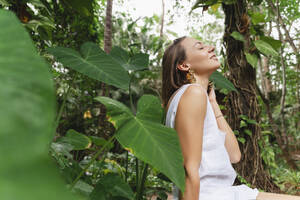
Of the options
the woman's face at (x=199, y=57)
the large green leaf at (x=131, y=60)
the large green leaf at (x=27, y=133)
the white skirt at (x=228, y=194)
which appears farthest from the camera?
the large green leaf at (x=131, y=60)

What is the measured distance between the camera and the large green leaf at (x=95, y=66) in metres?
0.85

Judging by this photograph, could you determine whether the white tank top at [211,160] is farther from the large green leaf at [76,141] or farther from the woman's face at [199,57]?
the large green leaf at [76,141]

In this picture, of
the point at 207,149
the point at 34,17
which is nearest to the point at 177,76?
the point at 207,149

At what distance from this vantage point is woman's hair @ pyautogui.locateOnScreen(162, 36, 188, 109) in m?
1.21

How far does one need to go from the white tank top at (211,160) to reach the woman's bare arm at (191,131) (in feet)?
0.19

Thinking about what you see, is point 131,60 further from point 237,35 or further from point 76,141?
point 237,35

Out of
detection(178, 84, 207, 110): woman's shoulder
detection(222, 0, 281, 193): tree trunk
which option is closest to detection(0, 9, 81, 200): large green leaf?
detection(178, 84, 207, 110): woman's shoulder

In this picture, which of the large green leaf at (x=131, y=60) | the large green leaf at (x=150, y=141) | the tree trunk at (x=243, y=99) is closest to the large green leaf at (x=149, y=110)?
the large green leaf at (x=150, y=141)

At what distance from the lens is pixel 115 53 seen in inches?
58.6

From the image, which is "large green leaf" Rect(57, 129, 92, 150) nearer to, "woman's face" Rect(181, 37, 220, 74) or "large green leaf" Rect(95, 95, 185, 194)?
"large green leaf" Rect(95, 95, 185, 194)

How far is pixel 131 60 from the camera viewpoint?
1459mm

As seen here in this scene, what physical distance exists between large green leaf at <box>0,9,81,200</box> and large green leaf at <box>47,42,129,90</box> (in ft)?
1.99

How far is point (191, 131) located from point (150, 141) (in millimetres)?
241

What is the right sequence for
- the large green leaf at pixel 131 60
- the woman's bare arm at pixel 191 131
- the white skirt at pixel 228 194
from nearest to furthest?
the woman's bare arm at pixel 191 131, the white skirt at pixel 228 194, the large green leaf at pixel 131 60
